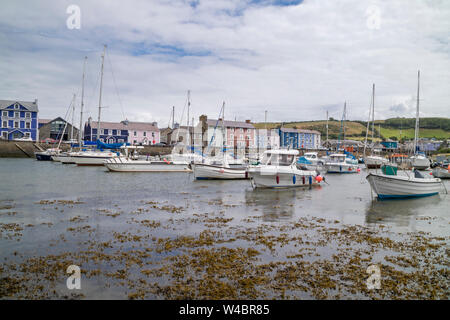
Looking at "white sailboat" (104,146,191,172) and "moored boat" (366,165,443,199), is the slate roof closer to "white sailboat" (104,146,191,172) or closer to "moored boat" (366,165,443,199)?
"white sailboat" (104,146,191,172)

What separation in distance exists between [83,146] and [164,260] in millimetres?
57565

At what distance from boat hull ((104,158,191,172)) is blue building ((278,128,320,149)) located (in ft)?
248

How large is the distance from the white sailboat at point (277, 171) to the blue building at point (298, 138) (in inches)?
3581

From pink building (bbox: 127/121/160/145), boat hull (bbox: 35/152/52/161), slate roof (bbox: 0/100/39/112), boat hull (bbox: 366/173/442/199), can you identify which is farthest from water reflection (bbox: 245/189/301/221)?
pink building (bbox: 127/121/160/145)

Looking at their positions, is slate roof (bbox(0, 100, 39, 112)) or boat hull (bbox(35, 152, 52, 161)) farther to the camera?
slate roof (bbox(0, 100, 39, 112))

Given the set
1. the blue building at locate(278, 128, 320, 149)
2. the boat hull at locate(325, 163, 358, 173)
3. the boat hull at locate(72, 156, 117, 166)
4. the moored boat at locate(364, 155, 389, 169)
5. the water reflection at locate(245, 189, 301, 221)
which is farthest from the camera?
the blue building at locate(278, 128, 320, 149)

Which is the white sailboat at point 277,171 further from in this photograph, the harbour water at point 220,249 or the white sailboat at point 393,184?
the harbour water at point 220,249

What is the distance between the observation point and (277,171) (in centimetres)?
2677

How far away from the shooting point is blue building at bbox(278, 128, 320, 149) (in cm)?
12153

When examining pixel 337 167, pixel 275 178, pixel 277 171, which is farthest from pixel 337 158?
pixel 277 171

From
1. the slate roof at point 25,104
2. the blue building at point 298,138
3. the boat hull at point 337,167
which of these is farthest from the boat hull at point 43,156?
the blue building at point 298,138

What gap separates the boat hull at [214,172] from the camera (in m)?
35.8

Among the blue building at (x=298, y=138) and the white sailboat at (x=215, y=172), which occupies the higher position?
the blue building at (x=298, y=138)
